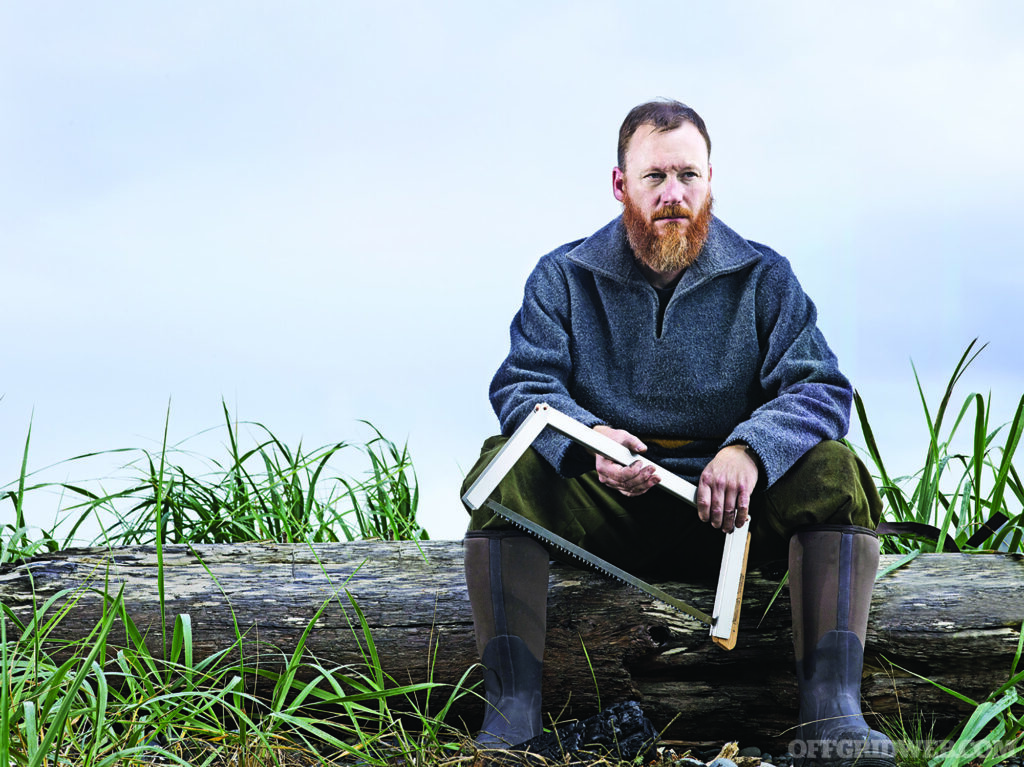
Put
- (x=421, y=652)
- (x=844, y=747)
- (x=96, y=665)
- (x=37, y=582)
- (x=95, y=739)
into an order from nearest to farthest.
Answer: (x=95, y=739)
(x=96, y=665)
(x=844, y=747)
(x=421, y=652)
(x=37, y=582)

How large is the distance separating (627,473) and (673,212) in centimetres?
81

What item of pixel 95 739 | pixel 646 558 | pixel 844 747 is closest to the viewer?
pixel 95 739

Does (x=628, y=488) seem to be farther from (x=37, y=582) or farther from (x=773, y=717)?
(x=37, y=582)

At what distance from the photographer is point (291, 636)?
3070 millimetres

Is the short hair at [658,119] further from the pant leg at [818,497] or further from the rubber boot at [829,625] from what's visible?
the rubber boot at [829,625]

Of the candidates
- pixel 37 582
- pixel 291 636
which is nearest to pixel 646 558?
pixel 291 636

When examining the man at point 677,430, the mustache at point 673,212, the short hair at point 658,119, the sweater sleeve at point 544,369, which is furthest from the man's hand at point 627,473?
the short hair at point 658,119

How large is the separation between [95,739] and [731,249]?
208 cm

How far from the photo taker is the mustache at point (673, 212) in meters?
2.75

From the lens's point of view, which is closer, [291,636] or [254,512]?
[291,636]

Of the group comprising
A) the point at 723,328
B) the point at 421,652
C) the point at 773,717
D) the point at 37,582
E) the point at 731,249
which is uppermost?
the point at 731,249

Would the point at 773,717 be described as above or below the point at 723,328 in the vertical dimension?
below

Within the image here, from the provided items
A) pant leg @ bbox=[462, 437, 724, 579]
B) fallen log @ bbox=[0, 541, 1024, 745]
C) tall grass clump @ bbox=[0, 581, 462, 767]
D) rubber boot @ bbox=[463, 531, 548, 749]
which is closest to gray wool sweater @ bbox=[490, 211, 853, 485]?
pant leg @ bbox=[462, 437, 724, 579]

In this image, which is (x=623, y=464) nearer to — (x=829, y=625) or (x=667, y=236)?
(x=829, y=625)
